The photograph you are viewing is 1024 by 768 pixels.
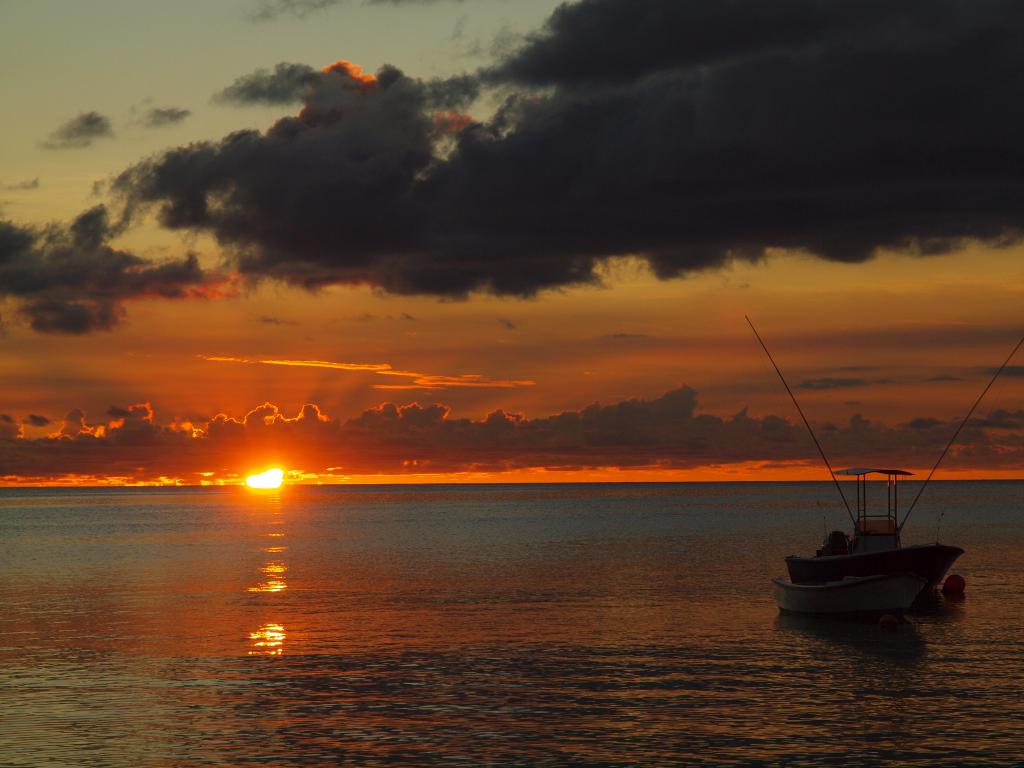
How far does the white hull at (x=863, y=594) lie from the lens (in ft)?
163

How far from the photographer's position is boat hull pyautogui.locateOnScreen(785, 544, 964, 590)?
50.1m

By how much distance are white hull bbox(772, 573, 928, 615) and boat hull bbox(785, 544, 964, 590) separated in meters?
0.36

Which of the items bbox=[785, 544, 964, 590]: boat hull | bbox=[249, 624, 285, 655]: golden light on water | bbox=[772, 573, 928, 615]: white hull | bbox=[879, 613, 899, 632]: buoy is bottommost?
bbox=[249, 624, 285, 655]: golden light on water

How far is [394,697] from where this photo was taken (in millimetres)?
33875

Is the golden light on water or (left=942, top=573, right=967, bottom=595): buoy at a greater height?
(left=942, top=573, right=967, bottom=595): buoy

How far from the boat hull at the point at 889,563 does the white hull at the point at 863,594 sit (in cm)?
36

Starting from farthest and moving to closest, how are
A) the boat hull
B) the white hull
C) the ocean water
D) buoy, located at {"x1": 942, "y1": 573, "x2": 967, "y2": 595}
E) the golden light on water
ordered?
buoy, located at {"x1": 942, "y1": 573, "x2": 967, "y2": 595} < the boat hull < the white hull < the golden light on water < the ocean water

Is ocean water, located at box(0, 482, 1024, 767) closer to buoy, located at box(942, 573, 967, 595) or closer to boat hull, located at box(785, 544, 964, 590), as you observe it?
buoy, located at box(942, 573, 967, 595)

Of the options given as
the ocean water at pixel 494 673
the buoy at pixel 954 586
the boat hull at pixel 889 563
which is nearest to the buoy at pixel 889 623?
the ocean water at pixel 494 673

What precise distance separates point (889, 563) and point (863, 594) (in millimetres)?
1636

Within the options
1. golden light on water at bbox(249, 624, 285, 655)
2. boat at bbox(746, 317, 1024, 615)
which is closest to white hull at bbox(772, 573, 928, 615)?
boat at bbox(746, 317, 1024, 615)

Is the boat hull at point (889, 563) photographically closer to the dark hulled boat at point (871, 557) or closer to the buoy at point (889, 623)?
the dark hulled boat at point (871, 557)

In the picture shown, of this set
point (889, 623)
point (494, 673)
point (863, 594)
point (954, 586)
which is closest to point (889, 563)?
point (863, 594)

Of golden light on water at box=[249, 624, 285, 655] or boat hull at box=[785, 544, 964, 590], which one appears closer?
golden light on water at box=[249, 624, 285, 655]
